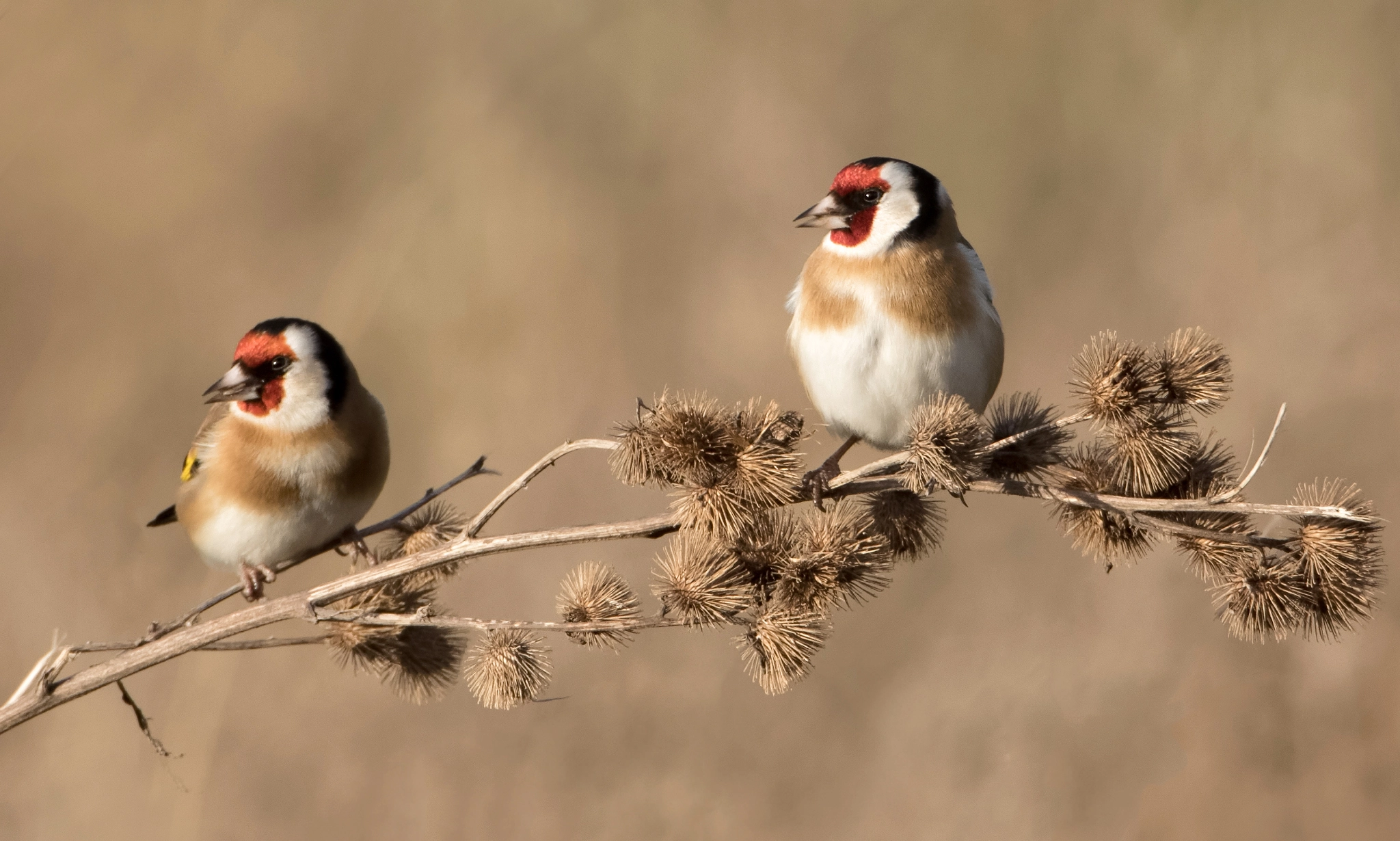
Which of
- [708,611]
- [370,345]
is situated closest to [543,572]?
[370,345]

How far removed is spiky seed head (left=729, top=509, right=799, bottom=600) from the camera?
2232 mm

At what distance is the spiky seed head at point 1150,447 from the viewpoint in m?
2.16

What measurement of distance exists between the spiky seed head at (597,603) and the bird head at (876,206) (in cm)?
126

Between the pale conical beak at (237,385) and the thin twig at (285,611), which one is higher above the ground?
the pale conical beak at (237,385)

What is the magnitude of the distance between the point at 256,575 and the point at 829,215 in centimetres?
208

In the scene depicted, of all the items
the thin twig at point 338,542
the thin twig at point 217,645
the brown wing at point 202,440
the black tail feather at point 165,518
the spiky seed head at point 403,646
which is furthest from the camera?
the black tail feather at point 165,518

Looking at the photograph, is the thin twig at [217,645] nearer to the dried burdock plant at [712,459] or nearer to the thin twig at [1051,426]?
the dried burdock plant at [712,459]

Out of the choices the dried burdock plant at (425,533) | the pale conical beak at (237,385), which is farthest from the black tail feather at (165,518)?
the dried burdock plant at (425,533)

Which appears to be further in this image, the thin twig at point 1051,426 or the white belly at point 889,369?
the white belly at point 889,369

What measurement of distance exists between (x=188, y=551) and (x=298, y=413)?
2.85 m

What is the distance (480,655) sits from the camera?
2.24 m

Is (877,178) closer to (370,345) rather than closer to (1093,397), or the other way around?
(1093,397)

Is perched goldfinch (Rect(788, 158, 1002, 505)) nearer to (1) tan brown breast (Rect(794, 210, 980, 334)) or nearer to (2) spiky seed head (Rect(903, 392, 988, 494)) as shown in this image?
(1) tan brown breast (Rect(794, 210, 980, 334))

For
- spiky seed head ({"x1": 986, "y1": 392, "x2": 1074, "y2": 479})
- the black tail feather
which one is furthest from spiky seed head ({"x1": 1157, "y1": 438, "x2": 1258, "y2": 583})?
the black tail feather
